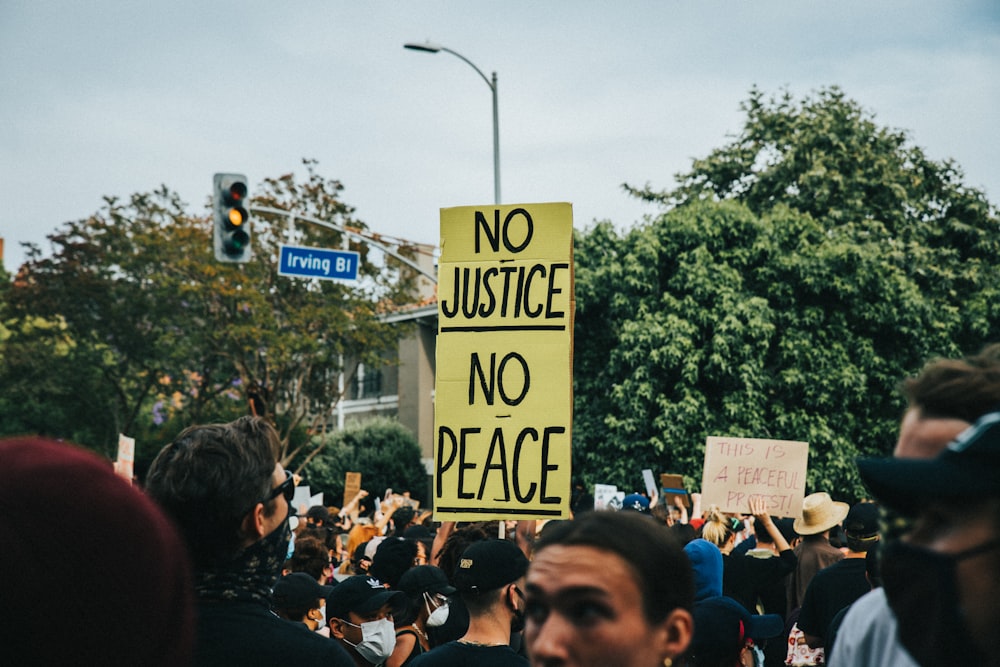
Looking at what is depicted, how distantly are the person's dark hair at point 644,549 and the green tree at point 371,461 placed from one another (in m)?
35.1

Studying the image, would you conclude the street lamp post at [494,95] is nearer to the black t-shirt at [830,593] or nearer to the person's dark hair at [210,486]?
the black t-shirt at [830,593]

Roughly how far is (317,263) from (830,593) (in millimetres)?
11598

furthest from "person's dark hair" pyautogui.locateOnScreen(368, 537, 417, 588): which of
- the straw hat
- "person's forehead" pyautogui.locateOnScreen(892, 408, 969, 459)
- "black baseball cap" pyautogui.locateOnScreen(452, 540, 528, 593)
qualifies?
"person's forehead" pyautogui.locateOnScreen(892, 408, 969, 459)

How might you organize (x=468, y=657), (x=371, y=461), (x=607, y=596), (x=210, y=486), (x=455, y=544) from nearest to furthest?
1. (x=607, y=596)
2. (x=210, y=486)
3. (x=468, y=657)
4. (x=455, y=544)
5. (x=371, y=461)

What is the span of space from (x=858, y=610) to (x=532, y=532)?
19.3 feet

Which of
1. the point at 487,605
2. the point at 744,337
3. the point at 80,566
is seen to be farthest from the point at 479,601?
the point at 744,337

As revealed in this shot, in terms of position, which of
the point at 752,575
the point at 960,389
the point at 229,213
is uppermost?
the point at 229,213

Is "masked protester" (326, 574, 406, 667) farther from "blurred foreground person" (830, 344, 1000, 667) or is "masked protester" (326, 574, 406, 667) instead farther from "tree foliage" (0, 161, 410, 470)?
"tree foliage" (0, 161, 410, 470)

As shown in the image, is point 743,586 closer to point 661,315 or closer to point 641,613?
point 641,613

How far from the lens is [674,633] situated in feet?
7.26

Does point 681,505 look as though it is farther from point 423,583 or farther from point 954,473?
point 954,473

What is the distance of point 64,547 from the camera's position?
119 cm

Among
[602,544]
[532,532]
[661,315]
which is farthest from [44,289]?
[602,544]

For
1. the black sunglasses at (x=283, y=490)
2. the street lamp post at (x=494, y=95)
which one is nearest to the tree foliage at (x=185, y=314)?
the street lamp post at (x=494, y=95)
